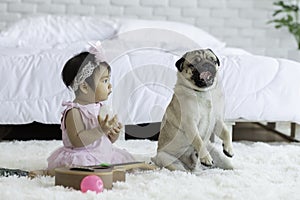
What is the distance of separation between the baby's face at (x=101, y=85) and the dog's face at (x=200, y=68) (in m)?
0.26

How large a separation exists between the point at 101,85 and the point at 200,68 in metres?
0.34

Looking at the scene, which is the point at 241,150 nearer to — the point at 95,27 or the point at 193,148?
the point at 193,148

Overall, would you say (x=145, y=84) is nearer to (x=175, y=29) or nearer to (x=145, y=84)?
(x=145, y=84)

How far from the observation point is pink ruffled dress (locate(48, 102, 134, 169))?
192cm

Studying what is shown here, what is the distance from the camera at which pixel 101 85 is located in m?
1.96

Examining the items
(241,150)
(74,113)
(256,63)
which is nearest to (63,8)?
(256,63)

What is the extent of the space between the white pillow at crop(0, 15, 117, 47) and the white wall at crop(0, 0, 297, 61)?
1.65ft

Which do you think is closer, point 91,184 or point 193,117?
point 91,184

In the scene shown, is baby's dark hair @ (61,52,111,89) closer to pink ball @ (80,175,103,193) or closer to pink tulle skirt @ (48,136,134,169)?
pink tulle skirt @ (48,136,134,169)

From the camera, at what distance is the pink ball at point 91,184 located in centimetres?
163

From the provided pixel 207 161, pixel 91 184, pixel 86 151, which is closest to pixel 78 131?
pixel 86 151

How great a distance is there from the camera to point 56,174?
171 cm

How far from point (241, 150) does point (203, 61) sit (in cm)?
74

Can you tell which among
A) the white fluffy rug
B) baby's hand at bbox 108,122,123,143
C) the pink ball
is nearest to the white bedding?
the white fluffy rug
